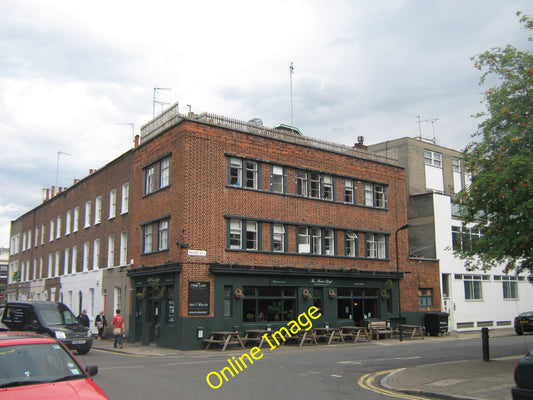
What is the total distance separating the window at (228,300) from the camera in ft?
83.7

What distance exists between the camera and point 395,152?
41188mm

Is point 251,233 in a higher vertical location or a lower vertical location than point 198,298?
higher

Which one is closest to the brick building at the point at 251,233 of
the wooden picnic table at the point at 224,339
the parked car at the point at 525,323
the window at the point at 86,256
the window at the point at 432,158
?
the wooden picnic table at the point at 224,339

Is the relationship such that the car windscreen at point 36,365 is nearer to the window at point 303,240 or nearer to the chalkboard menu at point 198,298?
the chalkboard menu at point 198,298

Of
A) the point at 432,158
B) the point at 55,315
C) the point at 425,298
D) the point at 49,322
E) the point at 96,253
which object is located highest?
the point at 432,158

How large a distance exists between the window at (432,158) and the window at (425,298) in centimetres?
1128

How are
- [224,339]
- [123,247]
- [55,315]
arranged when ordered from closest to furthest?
[55,315], [224,339], [123,247]

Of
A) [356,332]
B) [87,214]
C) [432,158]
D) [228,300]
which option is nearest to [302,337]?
[228,300]

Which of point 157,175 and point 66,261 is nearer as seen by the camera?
point 157,175

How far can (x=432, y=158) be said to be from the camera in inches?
1649

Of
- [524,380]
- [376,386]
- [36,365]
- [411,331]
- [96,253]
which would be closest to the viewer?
[36,365]

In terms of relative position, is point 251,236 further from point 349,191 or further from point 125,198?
Result: point 125,198

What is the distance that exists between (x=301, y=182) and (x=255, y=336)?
910 cm

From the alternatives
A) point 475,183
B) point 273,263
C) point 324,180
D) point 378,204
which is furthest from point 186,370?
point 378,204
